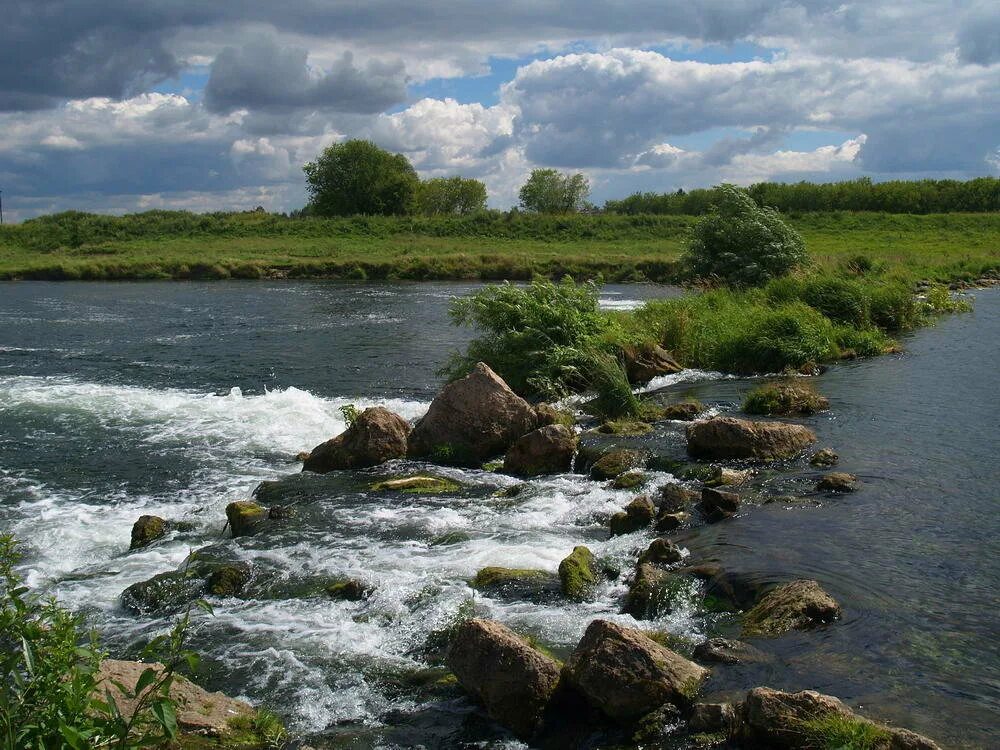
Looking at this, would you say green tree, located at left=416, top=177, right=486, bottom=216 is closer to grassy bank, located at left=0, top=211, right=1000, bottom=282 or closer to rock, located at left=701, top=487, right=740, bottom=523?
grassy bank, located at left=0, top=211, right=1000, bottom=282

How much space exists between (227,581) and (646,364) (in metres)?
15.4

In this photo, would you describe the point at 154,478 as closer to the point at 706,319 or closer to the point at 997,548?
the point at 997,548

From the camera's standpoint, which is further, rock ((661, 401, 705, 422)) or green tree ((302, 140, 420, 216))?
green tree ((302, 140, 420, 216))

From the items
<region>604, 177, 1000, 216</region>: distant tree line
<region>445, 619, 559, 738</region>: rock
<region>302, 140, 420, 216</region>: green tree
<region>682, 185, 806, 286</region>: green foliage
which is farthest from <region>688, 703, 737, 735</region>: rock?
<region>302, 140, 420, 216</region>: green tree

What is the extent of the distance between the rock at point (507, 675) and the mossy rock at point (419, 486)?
691 cm

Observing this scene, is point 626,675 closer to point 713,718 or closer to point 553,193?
point 713,718

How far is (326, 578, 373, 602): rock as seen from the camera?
419 inches

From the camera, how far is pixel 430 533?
12883mm

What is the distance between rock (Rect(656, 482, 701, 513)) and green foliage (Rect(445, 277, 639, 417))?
7.08 meters

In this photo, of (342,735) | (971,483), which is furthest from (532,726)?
(971,483)

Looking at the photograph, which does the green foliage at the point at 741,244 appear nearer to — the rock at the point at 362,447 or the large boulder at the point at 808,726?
the rock at the point at 362,447

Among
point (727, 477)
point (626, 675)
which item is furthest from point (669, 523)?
point (626, 675)

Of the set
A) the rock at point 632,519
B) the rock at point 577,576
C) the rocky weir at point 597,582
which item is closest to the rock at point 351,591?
the rocky weir at point 597,582

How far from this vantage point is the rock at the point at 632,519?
12.7 metres
